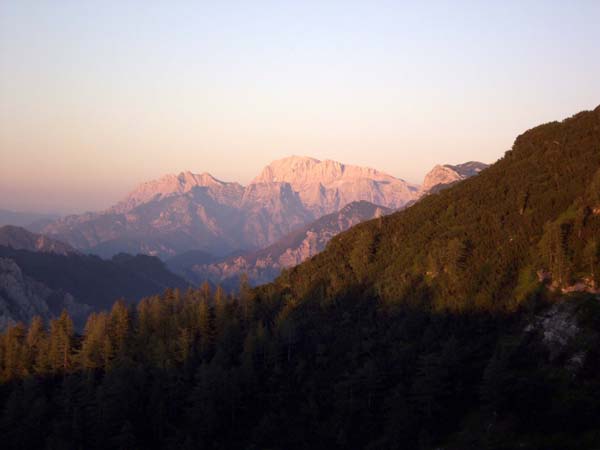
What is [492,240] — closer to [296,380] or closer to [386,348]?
[386,348]

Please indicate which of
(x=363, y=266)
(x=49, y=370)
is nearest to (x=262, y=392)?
(x=363, y=266)

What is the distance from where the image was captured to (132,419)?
314ft

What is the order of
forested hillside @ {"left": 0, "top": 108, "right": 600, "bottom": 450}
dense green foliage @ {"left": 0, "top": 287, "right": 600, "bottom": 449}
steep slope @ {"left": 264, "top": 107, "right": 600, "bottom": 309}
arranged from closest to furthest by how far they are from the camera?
dense green foliage @ {"left": 0, "top": 287, "right": 600, "bottom": 449} < forested hillside @ {"left": 0, "top": 108, "right": 600, "bottom": 450} < steep slope @ {"left": 264, "top": 107, "right": 600, "bottom": 309}

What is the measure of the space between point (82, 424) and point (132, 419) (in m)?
8.41

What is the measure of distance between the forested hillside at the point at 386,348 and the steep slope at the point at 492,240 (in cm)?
36

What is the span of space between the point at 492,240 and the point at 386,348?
28.4 metres

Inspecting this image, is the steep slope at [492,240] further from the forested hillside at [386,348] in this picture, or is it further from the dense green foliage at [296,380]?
the dense green foliage at [296,380]

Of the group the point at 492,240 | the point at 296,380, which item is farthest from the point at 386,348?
the point at 492,240

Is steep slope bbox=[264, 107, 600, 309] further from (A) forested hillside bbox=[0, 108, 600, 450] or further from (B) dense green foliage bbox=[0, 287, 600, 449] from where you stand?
(B) dense green foliage bbox=[0, 287, 600, 449]

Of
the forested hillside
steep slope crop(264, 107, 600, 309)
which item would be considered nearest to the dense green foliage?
the forested hillside

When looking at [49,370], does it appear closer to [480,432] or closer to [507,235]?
[480,432]

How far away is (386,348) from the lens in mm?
95875

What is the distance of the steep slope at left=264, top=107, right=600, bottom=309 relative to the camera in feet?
287

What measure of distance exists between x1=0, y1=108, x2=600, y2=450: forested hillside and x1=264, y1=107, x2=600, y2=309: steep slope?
14.2 inches
